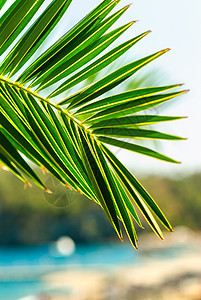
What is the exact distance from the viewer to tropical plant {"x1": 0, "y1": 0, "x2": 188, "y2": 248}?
54 centimetres

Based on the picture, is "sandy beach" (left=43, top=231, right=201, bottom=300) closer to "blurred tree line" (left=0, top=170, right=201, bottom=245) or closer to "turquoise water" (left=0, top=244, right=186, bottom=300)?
"turquoise water" (left=0, top=244, right=186, bottom=300)

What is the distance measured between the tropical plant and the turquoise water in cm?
1070

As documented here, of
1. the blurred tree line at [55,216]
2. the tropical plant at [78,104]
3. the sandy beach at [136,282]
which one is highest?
the tropical plant at [78,104]

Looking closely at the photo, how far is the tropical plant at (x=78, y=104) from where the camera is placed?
1.78 ft

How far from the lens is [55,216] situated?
1520cm

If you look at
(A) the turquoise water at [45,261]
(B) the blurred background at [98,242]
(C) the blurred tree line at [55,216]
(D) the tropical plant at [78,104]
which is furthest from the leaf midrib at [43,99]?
(C) the blurred tree line at [55,216]

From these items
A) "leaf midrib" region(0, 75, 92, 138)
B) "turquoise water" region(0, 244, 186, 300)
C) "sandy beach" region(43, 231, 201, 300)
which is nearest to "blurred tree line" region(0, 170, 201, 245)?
"turquoise water" region(0, 244, 186, 300)

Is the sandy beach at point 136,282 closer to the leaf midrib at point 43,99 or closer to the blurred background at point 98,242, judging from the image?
the blurred background at point 98,242

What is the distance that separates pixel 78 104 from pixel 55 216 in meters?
15.0

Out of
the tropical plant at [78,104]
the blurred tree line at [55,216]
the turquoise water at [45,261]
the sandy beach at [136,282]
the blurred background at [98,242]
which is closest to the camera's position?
the tropical plant at [78,104]

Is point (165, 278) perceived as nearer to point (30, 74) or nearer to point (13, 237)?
point (13, 237)

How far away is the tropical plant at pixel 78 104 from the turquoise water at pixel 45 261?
1070cm

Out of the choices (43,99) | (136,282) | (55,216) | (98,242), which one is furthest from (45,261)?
(43,99)

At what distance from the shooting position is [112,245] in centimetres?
1456
